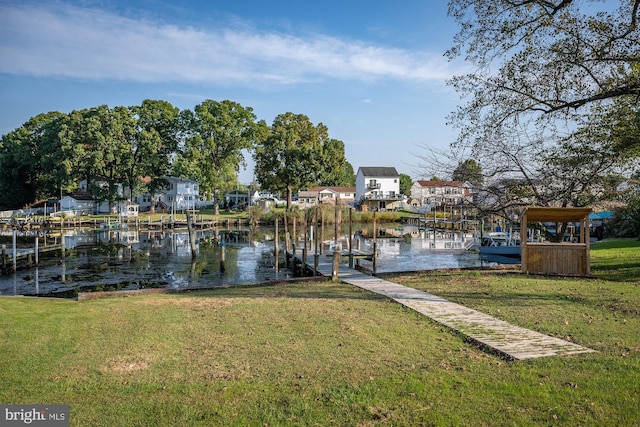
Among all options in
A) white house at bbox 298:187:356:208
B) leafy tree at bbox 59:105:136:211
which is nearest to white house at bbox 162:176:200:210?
leafy tree at bbox 59:105:136:211

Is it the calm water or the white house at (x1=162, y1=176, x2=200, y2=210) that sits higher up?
the white house at (x1=162, y1=176, x2=200, y2=210)

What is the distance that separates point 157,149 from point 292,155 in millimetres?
18946

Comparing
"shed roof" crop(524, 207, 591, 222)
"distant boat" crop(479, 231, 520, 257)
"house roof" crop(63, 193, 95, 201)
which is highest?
"house roof" crop(63, 193, 95, 201)

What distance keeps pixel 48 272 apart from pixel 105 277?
4513mm

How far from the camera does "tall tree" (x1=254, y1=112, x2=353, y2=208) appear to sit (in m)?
69.5

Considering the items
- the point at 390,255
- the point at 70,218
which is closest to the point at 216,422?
the point at 390,255

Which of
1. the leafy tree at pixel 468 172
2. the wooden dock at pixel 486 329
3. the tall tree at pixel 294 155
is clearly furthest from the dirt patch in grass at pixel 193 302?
the tall tree at pixel 294 155

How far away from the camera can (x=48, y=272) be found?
27.1 metres

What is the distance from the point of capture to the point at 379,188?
91.8 m

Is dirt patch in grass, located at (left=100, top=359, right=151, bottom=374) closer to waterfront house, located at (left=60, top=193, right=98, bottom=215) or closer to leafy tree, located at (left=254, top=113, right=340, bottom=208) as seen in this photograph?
leafy tree, located at (left=254, top=113, right=340, bottom=208)

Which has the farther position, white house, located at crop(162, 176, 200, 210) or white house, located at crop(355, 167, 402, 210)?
white house, located at crop(355, 167, 402, 210)

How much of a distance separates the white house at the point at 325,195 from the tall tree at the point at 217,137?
21183 mm

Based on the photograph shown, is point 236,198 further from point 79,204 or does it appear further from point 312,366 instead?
point 312,366

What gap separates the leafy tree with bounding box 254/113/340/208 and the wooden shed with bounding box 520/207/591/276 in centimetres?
5319
